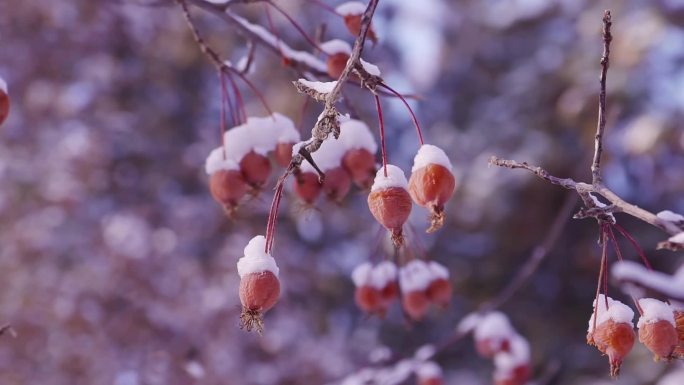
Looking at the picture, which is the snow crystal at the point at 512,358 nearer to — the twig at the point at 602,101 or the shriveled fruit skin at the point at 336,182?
the shriveled fruit skin at the point at 336,182

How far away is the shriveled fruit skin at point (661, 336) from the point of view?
3.95 feet

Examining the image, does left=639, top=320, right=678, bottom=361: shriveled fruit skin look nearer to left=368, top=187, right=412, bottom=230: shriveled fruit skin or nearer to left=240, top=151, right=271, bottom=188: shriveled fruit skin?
left=368, top=187, right=412, bottom=230: shriveled fruit skin

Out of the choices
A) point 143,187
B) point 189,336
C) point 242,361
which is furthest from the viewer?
point 143,187

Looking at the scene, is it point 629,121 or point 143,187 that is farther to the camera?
point 143,187

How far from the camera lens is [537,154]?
4.91 m

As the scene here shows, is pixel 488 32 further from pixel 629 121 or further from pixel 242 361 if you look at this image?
pixel 242 361

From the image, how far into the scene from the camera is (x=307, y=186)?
1715mm

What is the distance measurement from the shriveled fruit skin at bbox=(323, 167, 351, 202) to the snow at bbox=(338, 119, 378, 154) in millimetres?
68

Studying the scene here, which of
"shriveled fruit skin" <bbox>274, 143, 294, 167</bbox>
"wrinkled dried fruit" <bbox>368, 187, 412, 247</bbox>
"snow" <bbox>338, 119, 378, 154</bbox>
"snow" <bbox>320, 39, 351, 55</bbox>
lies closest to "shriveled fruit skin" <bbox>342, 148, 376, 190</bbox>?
"snow" <bbox>338, 119, 378, 154</bbox>

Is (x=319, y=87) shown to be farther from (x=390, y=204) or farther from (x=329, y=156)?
(x=329, y=156)

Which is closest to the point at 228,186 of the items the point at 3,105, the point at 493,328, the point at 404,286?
the point at 3,105

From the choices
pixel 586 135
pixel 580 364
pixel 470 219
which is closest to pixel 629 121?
pixel 586 135

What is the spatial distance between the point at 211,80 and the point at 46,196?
1.76 metres

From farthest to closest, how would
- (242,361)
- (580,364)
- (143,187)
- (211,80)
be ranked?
1. (211,80)
2. (143,187)
3. (242,361)
4. (580,364)
